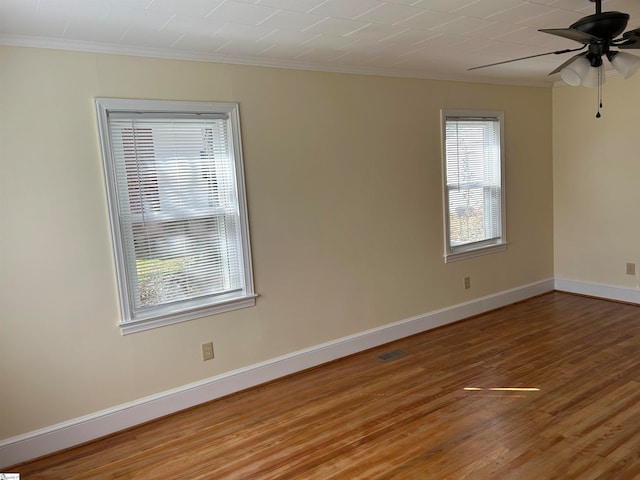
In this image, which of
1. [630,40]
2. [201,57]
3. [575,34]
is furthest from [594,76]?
[201,57]

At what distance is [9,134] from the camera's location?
102 inches

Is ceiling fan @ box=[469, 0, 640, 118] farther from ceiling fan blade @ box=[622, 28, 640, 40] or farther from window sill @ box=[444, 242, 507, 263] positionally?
window sill @ box=[444, 242, 507, 263]

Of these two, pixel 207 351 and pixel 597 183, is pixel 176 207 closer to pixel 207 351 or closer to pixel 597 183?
pixel 207 351

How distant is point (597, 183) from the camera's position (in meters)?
5.07

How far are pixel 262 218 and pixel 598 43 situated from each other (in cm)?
226

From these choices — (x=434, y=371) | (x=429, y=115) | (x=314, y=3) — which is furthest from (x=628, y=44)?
(x=434, y=371)

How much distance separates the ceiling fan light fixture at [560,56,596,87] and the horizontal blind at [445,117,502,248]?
204 cm

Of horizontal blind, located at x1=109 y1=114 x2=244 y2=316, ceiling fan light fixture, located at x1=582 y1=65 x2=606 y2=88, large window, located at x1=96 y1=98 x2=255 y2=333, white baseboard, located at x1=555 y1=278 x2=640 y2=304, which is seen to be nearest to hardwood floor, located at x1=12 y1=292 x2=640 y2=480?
large window, located at x1=96 y1=98 x2=255 y2=333

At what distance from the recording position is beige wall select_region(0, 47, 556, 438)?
2.68 m

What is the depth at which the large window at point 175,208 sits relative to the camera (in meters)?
2.95

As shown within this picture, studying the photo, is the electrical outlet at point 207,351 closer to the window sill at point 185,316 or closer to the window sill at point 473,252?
the window sill at point 185,316

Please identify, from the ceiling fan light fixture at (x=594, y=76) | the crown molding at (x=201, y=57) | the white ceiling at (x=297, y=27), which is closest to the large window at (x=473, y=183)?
the crown molding at (x=201, y=57)

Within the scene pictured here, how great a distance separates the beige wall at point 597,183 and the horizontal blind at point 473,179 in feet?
3.22

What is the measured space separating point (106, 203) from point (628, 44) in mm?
2943
